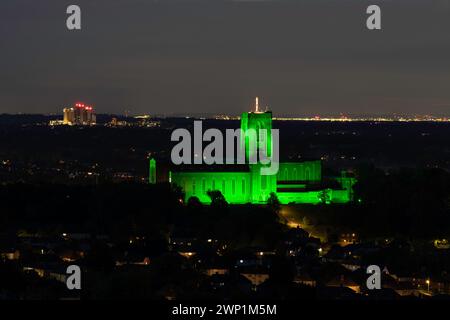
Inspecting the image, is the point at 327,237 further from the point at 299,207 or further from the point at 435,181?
the point at 435,181

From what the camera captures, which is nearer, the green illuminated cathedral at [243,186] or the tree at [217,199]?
the tree at [217,199]

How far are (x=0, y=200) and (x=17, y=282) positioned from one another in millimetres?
27736

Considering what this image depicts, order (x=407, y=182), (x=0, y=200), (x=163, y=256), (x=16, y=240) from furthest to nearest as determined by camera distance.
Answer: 1. (x=407, y=182)
2. (x=0, y=200)
3. (x=16, y=240)
4. (x=163, y=256)

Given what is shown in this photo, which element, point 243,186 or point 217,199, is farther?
point 243,186

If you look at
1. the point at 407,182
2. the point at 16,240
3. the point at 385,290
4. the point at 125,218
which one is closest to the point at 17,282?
the point at 385,290

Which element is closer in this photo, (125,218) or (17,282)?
(17,282)

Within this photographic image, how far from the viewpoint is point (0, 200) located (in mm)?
62438

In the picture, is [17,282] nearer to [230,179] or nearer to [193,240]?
[193,240]

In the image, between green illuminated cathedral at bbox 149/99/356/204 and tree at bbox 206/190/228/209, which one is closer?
tree at bbox 206/190/228/209

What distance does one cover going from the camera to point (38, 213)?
197ft

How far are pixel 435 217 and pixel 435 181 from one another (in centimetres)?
1027

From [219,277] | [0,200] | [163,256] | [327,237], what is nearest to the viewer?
[219,277]

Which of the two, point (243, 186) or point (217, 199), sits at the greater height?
point (243, 186)

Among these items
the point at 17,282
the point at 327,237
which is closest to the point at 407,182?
the point at 327,237
